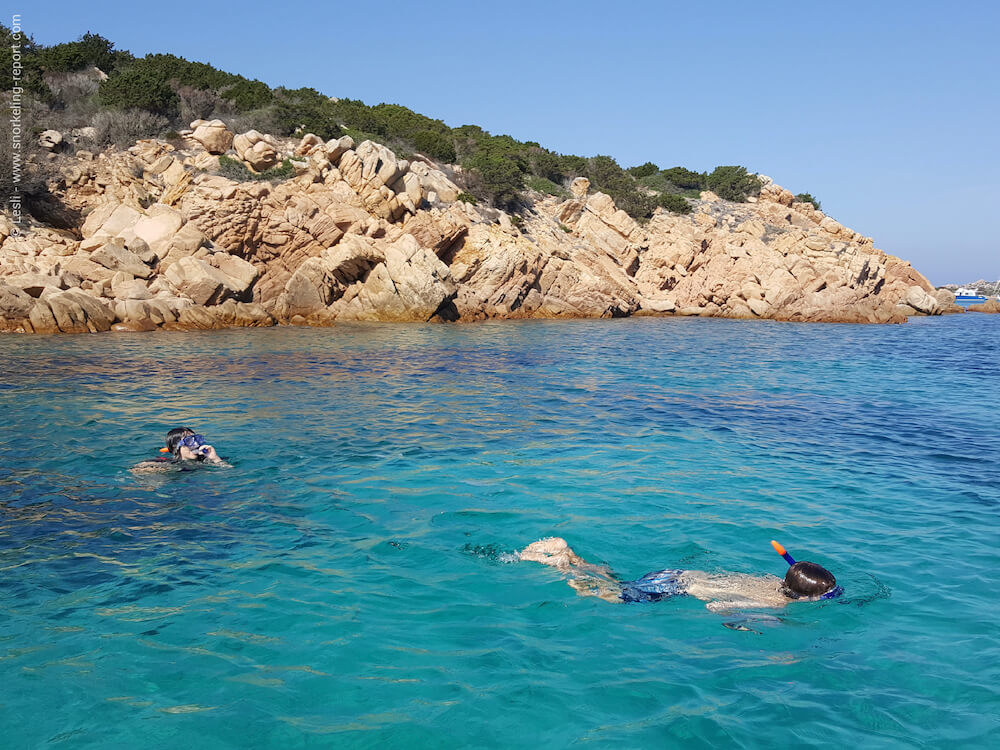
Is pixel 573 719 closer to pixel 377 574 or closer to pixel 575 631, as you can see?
pixel 575 631

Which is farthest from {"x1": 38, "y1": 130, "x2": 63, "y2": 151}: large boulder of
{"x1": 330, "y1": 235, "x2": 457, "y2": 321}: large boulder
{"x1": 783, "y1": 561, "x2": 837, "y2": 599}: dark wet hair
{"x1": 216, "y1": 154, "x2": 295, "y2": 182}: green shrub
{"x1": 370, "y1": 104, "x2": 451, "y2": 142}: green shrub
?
{"x1": 783, "y1": 561, "x2": 837, "y2": 599}: dark wet hair

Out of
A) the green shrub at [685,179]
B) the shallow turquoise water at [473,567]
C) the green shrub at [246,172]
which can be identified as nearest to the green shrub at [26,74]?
the green shrub at [246,172]

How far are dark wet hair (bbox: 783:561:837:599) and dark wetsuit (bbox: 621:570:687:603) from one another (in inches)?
39.8

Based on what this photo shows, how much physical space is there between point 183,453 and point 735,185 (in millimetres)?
64007

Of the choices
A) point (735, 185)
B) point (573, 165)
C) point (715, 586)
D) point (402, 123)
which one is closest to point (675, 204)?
point (573, 165)

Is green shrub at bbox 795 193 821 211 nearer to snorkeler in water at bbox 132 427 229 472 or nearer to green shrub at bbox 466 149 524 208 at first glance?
green shrub at bbox 466 149 524 208

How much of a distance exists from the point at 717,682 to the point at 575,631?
129 cm

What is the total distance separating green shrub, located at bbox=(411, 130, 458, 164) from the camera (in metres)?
51.4

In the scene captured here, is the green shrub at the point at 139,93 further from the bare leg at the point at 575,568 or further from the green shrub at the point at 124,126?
the bare leg at the point at 575,568

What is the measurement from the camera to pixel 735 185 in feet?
215

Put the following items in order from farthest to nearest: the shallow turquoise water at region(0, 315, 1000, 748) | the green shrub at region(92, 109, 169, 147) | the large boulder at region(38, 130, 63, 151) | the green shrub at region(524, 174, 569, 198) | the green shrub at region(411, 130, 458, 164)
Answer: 1. the green shrub at region(524, 174, 569, 198)
2. the green shrub at region(411, 130, 458, 164)
3. the green shrub at region(92, 109, 169, 147)
4. the large boulder at region(38, 130, 63, 151)
5. the shallow turquoise water at region(0, 315, 1000, 748)

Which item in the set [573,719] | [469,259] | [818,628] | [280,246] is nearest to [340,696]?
[573,719]

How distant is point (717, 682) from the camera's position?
5.51m

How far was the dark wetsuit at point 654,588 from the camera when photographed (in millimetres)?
6895
